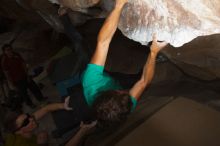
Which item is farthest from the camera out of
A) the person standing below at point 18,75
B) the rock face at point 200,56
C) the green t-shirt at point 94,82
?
the person standing below at point 18,75

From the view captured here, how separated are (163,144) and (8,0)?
157 inches

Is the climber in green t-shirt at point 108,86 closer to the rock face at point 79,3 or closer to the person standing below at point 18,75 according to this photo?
the rock face at point 79,3

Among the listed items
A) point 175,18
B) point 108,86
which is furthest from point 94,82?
point 175,18

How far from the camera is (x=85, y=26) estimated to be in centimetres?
553

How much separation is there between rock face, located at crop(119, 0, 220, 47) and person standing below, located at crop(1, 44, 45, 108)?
275cm

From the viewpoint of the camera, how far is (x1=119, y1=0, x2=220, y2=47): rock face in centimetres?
231

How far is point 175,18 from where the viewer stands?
95.3 inches

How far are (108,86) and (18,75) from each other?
2.93 metres

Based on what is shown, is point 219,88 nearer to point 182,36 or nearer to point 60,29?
point 182,36

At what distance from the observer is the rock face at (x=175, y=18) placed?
7.59 feet

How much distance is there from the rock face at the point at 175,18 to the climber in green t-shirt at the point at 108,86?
0.13 meters

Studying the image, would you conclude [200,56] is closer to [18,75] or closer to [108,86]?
[108,86]

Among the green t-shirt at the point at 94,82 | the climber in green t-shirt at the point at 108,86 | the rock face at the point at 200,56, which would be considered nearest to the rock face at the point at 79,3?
the climber in green t-shirt at the point at 108,86

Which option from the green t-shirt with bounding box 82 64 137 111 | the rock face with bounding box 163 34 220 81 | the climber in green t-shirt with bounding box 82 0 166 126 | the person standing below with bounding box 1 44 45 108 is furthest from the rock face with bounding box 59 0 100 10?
the person standing below with bounding box 1 44 45 108
